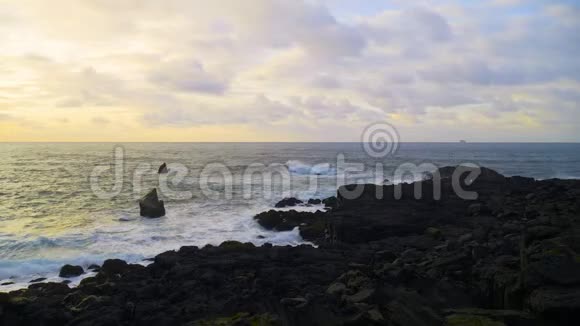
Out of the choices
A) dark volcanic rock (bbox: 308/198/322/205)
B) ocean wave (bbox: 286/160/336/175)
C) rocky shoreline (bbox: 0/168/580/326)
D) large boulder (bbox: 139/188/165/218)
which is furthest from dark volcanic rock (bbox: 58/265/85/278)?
ocean wave (bbox: 286/160/336/175)

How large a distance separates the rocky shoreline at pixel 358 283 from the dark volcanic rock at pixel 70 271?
4.0 inches

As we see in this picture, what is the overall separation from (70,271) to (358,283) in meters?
11.1

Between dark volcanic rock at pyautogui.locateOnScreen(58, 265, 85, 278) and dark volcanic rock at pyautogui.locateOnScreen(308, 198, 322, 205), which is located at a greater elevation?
dark volcanic rock at pyautogui.locateOnScreen(308, 198, 322, 205)

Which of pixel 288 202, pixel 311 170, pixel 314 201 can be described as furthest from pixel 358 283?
pixel 311 170

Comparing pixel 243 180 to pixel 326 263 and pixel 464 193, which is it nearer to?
pixel 464 193

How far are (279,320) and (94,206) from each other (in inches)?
986

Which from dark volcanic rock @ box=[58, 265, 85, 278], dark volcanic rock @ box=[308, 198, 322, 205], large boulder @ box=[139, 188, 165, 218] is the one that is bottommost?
dark volcanic rock @ box=[58, 265, 85, 278]

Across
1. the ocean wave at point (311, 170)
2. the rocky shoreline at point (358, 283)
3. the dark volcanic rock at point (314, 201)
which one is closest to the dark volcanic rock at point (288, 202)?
the dark volcanic rock at point (314, 201)

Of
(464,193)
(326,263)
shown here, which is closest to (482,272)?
(326,263)

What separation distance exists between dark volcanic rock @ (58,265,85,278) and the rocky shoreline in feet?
0.33

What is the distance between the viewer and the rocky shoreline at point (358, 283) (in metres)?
7.68

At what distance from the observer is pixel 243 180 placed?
45.3 m

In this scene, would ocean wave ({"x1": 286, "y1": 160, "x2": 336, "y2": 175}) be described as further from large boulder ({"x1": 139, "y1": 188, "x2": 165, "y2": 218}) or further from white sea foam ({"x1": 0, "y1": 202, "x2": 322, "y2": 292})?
large boulder ({"x1": 139, "y1": 188, "x2": 165, "y2": 218})

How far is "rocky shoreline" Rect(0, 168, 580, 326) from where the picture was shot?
7680 mm
